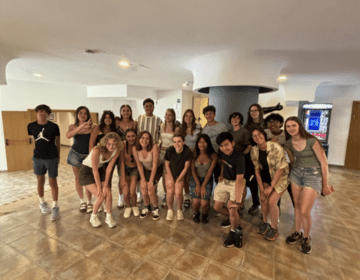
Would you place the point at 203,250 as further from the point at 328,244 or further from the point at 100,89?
the point at 100,89

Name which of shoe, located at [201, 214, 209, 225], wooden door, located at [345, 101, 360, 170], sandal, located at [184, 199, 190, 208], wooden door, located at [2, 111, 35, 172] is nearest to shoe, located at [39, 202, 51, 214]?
sandal, located at [184, 199, 190, 208]

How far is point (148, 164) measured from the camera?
9.53 feet

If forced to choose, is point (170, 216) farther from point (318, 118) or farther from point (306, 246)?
point (318, 118)

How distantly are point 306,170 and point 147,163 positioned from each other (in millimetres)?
2074

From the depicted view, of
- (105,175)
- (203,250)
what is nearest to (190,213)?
(203,250)

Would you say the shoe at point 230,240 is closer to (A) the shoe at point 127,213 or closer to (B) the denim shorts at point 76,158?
(A) the shoe at point 127,213

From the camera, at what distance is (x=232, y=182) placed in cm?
251

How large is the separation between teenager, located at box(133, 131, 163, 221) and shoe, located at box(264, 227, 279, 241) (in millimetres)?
1534

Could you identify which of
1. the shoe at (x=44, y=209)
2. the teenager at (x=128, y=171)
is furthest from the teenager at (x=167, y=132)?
the shoe at (x=44, y=209)

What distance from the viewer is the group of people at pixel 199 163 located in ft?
7.45

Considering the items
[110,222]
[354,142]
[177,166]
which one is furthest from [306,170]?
[354,142]

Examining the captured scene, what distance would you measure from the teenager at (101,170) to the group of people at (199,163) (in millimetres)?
13

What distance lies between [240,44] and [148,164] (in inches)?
87.0

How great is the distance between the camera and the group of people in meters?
2.27
